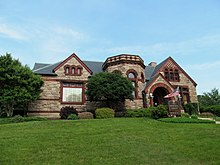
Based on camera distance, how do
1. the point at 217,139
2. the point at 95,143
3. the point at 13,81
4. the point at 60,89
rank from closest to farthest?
the point at 95,143, the point at 217,139, the point at 13,81, the point at 60,89

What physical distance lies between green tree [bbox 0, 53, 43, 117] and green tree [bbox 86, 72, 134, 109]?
6.09m

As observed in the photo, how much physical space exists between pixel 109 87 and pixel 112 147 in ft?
40.9

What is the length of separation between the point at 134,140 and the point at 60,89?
1660 centimetres

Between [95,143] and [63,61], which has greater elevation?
[63,61]

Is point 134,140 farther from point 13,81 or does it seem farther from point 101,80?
point 13,81

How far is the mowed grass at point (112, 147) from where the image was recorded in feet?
25.5

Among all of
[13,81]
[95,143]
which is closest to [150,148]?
[95,143]

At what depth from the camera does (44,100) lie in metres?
24.4

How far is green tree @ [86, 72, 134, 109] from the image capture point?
2166 centimetres

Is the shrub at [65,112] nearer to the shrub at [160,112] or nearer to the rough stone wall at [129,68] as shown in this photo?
the rough stone wall at [129,68]

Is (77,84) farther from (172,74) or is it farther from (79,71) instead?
(172,74)

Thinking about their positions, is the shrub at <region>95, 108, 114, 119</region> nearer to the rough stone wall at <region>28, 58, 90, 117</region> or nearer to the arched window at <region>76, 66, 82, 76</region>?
the rough stone wall at <region>28, 58, 90, 117</region>

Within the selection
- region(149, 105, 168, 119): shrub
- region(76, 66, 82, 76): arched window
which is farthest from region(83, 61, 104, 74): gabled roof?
region(149, 105, 168, 119): shrub

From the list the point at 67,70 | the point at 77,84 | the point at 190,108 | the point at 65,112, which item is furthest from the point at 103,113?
the point at 190,108
